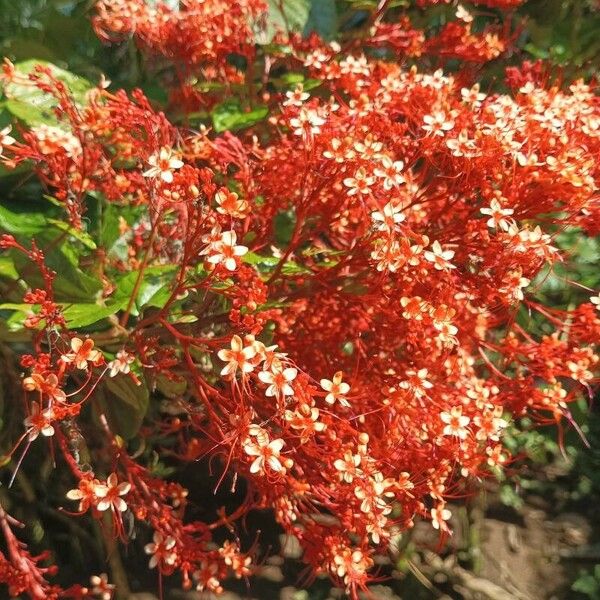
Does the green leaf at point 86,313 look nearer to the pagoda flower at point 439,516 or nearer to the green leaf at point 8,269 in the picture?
the green leaf at point 8,269

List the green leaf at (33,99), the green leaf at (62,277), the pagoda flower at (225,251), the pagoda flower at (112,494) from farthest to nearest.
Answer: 1. the green leaf at (33,99)
2. the green leaf at (62,277)
3. the pagoda flower at (112,494)
4. the pagoda flower at (225,251)

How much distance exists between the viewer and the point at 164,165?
0.94 meters

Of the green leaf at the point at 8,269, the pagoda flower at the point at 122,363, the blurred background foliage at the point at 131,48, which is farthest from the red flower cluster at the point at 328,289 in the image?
the blurred background foliage at the point at 131,48

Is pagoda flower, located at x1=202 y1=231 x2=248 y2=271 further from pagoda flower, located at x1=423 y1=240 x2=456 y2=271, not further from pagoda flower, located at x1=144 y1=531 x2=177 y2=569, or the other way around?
pagoda flower, located at x1=144 y1=531 x2=177 y2=569

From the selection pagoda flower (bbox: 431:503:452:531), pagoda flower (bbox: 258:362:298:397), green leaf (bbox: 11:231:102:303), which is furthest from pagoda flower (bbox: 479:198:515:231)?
green leaf (bbox: 11:231:102:303)

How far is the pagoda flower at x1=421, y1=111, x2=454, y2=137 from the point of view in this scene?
1089 millimetres

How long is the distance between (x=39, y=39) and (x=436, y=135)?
1.11 metres

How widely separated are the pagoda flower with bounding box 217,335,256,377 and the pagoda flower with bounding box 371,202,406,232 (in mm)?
227

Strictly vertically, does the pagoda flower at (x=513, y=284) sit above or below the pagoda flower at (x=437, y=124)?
below

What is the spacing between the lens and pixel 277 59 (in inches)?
65.6

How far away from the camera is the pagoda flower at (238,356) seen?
0.90 m

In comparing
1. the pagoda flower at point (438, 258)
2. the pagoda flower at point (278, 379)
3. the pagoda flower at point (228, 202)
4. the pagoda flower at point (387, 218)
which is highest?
the pagoda flower at point (387, 218)

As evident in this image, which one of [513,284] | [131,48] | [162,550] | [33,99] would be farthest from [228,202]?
[131,48]

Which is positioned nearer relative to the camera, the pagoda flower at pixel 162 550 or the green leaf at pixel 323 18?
the pagoda flower at pixel 162 550
